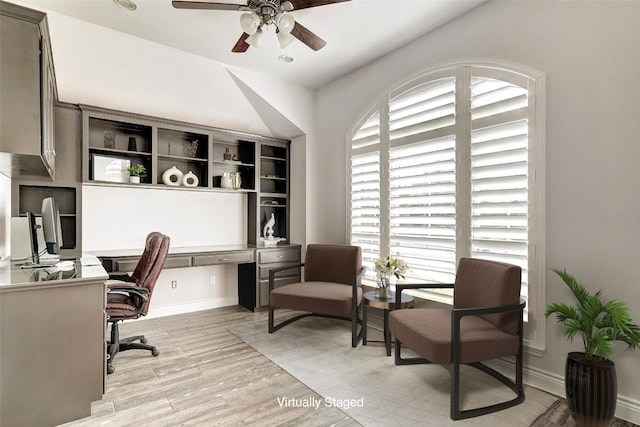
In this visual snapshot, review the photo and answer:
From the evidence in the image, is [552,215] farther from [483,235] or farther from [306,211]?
[306,211]

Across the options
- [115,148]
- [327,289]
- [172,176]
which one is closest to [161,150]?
[172,176]

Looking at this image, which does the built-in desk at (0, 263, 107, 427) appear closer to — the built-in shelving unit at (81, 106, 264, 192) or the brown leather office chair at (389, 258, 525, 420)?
the built-in shelving unit at (81, 106, 264, 192)

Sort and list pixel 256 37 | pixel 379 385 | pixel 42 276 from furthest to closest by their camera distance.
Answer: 1. pixel 256 37
2. pixel 379 385
3. pixel 42 276

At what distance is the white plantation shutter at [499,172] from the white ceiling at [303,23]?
2.80ft

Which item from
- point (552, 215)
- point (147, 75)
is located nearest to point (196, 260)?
point (147, 75)

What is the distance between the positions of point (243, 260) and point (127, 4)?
2902mm

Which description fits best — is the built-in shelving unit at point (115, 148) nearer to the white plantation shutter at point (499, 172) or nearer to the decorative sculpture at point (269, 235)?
the decorative sculpture at point (269, 235)

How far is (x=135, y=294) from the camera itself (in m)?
2.77

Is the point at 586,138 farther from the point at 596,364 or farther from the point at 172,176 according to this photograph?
the point at 172,176

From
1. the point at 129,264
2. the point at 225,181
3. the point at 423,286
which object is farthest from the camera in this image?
the point at 225,181

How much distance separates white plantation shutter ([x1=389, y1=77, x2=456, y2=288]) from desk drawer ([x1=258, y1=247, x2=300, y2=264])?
1.61 meters

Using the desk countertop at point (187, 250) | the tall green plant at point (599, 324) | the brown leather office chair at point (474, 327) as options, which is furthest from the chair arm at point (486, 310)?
the desk countertop at point (187, 250)

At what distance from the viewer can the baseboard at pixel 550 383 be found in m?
2.09

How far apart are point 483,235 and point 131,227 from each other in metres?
3.81
